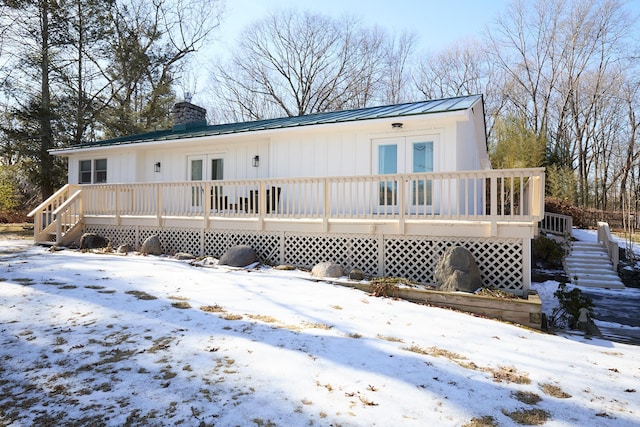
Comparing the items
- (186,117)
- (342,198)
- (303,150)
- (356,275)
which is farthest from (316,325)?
(186,117)

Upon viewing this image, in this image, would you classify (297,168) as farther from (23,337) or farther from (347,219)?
(23,337)

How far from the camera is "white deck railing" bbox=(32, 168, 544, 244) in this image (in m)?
5.82

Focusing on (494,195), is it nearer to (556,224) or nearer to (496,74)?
(556,224)

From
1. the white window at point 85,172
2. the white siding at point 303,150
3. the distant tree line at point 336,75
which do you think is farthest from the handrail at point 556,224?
the white window at point 85,172

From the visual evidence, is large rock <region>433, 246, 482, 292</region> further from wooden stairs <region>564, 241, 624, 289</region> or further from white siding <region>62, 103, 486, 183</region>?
wooden stairs <region>564, 241, 624, 289</region>

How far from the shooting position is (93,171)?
12773 millimetres

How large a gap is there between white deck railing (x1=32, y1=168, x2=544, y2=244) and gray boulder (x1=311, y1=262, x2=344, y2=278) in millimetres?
982

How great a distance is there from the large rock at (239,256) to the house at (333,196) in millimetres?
360

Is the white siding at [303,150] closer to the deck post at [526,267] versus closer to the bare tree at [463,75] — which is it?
the deck post at [526,267]

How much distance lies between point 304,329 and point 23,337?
8.83ft

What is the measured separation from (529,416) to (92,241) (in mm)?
9720

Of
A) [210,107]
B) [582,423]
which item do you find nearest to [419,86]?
[210,107]

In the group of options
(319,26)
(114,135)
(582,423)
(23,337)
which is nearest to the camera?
(582,423)

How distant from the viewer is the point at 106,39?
19438 millimetres
